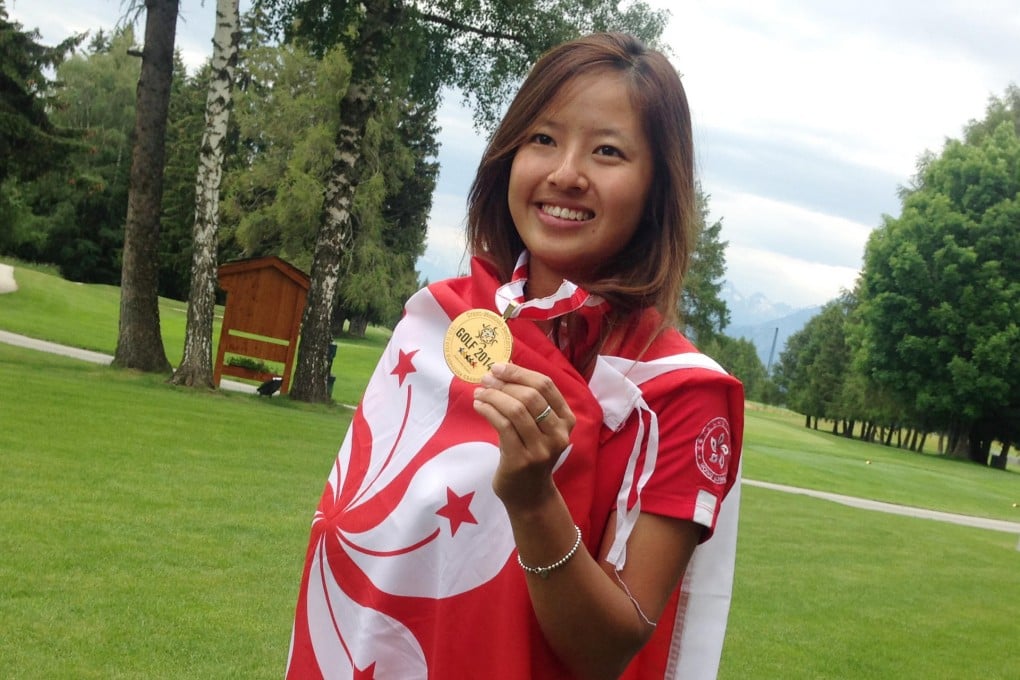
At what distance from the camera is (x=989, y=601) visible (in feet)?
33.3

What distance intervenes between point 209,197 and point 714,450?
14.9 meters

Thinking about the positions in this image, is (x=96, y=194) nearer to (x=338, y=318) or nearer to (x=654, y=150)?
(x=338, y=318)

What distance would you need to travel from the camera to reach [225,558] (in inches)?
262

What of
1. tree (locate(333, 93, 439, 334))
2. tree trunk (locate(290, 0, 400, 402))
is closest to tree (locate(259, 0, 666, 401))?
tree trunk (locate(290, 0, 400, 402))

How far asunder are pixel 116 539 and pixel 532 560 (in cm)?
568

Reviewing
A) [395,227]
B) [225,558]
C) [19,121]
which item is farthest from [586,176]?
[395,227]

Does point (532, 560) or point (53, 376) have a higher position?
point (532, 560)

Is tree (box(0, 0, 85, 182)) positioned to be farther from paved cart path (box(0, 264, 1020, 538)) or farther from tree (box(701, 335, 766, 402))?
tree (box(701, 335, 766, 402))

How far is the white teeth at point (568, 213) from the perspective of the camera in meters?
1.81

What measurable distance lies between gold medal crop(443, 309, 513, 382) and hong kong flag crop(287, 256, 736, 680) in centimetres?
10

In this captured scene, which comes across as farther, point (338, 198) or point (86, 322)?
point (86, 322)

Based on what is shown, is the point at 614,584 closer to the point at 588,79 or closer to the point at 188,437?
the point at 588,79

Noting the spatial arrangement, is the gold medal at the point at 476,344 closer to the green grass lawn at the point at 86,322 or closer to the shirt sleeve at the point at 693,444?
the shirt sleeve at the point at 693,444

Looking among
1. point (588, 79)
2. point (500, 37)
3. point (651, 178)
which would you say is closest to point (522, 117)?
point (588, 79)
